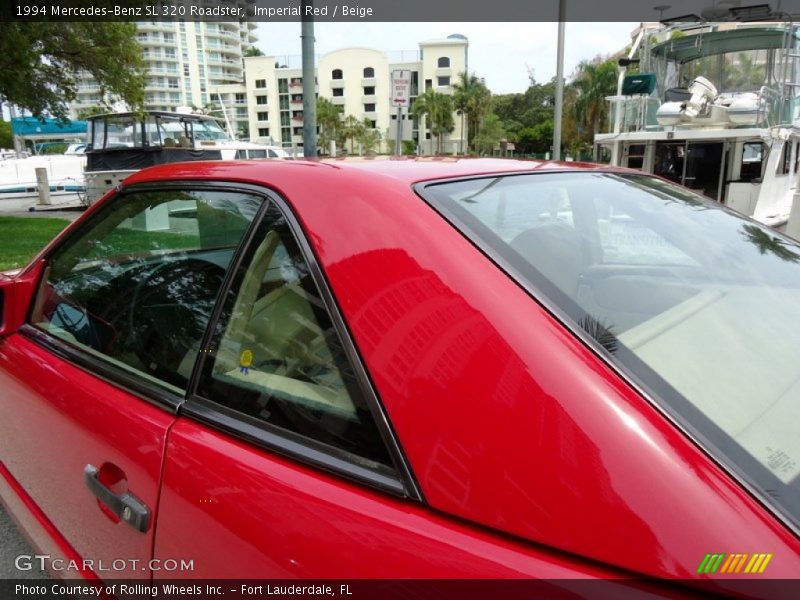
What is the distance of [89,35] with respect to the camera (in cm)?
1340

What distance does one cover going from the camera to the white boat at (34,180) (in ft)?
75.2

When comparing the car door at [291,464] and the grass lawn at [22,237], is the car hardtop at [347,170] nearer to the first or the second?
the car door at [291,464]

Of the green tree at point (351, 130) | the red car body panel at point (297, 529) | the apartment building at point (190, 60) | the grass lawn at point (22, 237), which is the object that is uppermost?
the apartment building at point (190, 60)

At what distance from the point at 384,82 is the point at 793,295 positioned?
3281 inches

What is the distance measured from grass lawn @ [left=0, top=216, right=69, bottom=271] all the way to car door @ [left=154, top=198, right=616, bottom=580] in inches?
312

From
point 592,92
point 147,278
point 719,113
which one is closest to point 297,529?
point 147,278

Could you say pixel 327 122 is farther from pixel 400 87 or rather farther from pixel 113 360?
pixel 113 360

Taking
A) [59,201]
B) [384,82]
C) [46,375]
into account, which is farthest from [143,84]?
[384,82]

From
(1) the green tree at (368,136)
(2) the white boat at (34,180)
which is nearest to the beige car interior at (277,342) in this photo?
(2) the white boat at (34,180)

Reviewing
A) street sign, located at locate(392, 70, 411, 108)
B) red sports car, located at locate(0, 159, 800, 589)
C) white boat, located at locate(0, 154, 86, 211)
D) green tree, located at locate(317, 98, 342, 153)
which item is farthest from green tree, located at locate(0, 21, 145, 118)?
green tree, located at locate(317, 98, 342, 153)

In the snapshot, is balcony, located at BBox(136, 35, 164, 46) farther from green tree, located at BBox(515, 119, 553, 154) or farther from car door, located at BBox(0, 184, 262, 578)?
car door, located at BBox(0, 184, 262, 578)

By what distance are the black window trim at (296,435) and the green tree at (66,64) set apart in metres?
13.5

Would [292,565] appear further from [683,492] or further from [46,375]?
[46,375]

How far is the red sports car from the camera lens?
2.77ft
